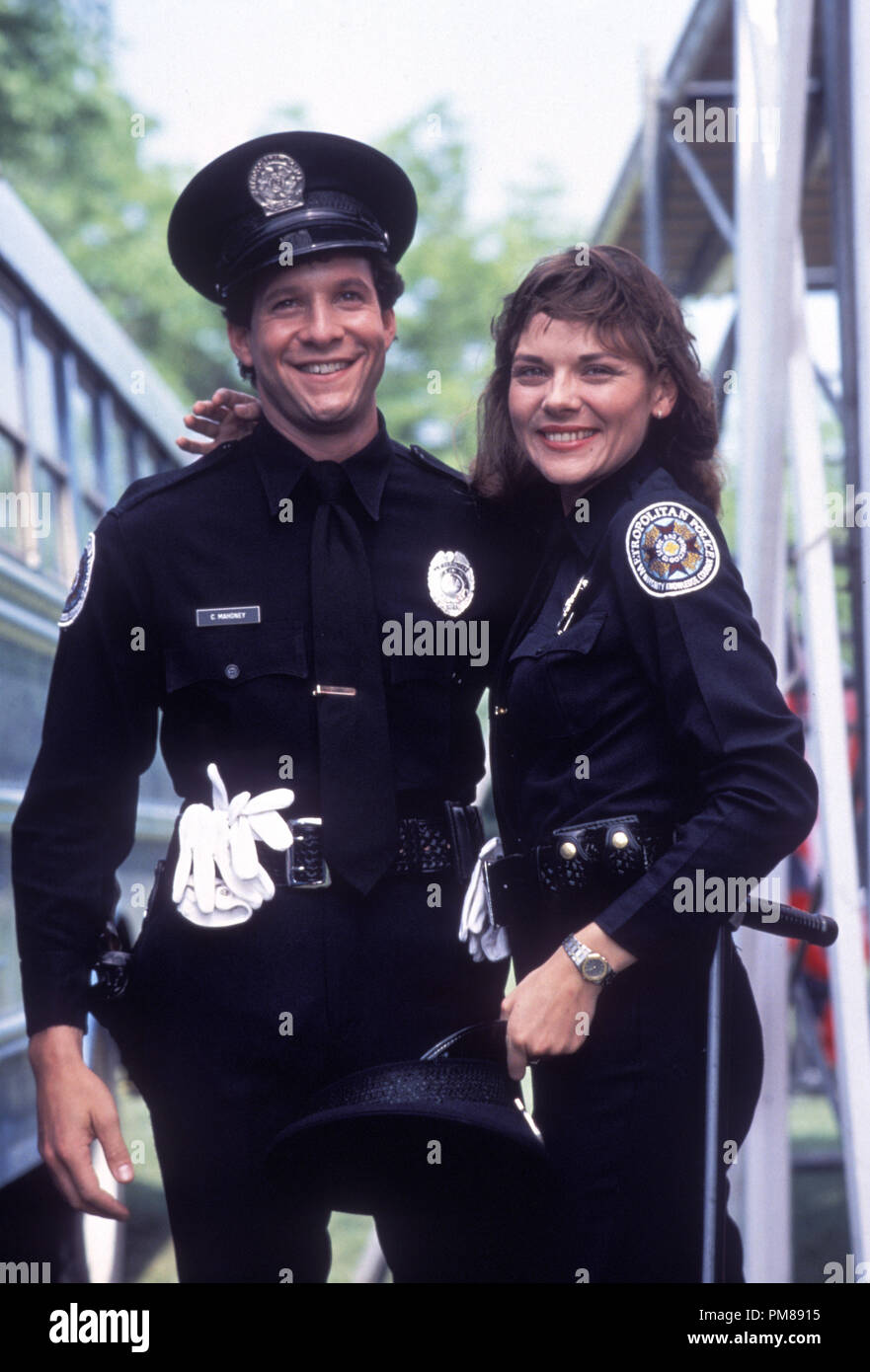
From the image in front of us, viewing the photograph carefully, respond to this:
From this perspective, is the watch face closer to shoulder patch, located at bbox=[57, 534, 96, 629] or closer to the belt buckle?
the belt buckle

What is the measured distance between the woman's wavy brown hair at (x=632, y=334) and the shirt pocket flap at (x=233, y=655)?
0.43 meters

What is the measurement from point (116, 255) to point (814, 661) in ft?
A: 68.6

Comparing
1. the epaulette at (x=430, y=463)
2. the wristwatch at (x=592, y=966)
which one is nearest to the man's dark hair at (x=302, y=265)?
the epaulette at (x=430, y=463)

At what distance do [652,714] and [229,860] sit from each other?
25.3 inches

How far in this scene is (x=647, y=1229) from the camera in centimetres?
213

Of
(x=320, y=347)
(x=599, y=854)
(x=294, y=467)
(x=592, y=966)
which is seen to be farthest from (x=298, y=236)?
(x=592, y=966)

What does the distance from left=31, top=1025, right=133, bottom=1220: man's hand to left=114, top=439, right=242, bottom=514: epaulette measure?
0.81 m

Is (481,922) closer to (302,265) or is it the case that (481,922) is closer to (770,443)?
(302,265)

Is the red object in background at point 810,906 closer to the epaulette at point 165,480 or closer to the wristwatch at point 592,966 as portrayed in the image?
the epaulette at point 165,480

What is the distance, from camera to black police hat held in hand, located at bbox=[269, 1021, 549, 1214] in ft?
6.64

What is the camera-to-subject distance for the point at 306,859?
2369 mm

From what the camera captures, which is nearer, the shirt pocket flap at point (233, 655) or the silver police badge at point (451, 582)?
the shirt pocket flap at point (233, 655)

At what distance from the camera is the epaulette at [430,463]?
2.68 meters

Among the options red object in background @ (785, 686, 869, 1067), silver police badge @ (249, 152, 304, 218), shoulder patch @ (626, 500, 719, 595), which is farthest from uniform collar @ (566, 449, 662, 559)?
red object in background @ (785, 686, 869, 1067)
